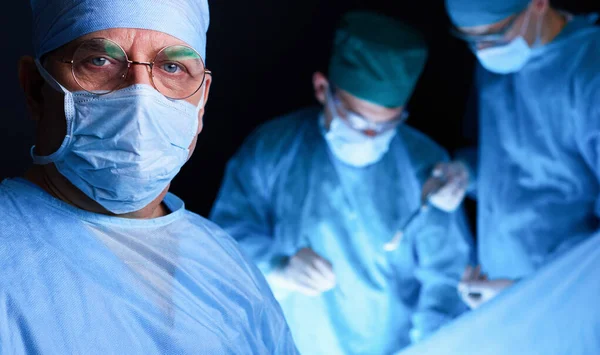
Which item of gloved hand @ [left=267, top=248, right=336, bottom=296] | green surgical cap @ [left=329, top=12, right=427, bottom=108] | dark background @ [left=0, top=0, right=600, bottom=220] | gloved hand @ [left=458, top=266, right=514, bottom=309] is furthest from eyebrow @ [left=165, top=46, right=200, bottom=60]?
gloved hand @ [left=458, top=266, right=514, bottom=309]

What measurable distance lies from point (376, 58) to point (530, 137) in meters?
0.60

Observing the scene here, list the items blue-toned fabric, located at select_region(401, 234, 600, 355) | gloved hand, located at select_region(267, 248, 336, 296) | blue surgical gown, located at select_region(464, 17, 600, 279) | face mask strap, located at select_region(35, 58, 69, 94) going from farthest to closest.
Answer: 1. blue surgical gown, located at select_region(464, 17, 600, 279)
2. gloved hand, located at select_region(267, 248, 336, 296)
3. blue-toned fabric, located at select_region(401, 234, 600, 355)
4. face mask strap, located at select_region(35, 58, 69, 94)

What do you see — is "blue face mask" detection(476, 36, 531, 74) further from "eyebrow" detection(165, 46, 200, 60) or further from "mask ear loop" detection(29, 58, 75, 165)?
"mask ear loop" detection(29, 58, 75, 165)

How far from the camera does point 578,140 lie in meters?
1.99

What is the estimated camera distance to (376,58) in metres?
2.08

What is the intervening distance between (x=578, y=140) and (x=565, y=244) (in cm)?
33

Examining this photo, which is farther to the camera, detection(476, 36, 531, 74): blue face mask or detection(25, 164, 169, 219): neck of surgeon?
detection(476, 36, 531, 74): blue face mask

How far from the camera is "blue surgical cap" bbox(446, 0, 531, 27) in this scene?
2004 millimetres

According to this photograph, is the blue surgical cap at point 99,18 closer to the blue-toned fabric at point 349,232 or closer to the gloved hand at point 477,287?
the blue-toned fabric at point 349,232

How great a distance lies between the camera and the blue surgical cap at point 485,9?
200cm

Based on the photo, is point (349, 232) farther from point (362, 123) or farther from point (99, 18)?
point (99, 18)

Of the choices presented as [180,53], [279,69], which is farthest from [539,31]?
[180,53]

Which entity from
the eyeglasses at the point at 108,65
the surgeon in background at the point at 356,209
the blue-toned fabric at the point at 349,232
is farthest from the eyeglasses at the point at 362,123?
the eyeglasses at the point at 108,65

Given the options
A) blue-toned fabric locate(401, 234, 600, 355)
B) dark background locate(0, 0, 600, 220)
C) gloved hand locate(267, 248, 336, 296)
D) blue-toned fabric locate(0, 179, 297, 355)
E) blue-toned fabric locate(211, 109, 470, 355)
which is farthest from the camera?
dark background locate(0, 0, 600, 220)
